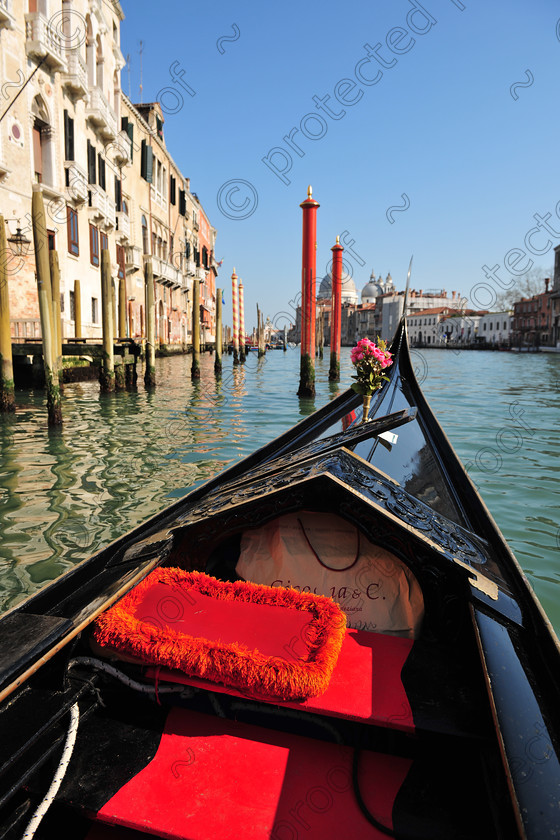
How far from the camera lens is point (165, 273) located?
772 inches

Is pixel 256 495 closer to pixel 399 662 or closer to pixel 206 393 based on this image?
pixel 399 662

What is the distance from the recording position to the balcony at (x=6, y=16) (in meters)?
8.35

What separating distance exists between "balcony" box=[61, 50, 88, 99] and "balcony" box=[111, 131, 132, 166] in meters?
2.59

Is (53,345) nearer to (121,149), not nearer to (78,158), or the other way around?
(78,158)

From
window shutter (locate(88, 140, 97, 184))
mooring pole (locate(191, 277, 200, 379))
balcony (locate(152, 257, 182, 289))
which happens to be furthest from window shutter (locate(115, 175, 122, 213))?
mooring pole (locate(191, 277, 200, 379))

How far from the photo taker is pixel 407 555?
1.35m

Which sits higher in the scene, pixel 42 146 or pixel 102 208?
pixel 42 146

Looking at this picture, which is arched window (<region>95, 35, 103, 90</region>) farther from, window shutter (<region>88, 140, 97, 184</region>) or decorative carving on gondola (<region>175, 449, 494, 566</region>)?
decorative carving on gondola (<region>175, 449, 494, 566</region>)

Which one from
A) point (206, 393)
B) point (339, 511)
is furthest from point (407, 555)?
point (206, 393)

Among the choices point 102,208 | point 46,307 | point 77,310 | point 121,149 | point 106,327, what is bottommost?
point 106,327

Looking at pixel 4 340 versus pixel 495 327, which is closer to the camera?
pixel 4 340

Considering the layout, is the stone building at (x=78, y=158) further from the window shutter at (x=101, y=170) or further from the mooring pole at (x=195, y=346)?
the mooring pole at (x=195, y=346)

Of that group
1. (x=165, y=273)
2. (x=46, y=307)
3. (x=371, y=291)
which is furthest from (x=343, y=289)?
(x=46, y=307)

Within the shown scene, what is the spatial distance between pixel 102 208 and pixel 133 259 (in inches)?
131
